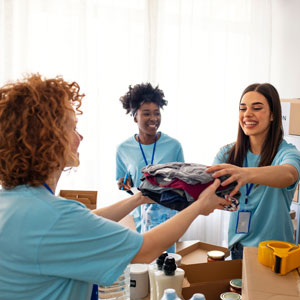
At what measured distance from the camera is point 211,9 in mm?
3705

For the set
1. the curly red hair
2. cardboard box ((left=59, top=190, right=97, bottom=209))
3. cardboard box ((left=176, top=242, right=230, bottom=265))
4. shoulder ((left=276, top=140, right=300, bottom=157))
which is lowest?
cardboard box ((left=176, top=242, right=230, bottom=265))

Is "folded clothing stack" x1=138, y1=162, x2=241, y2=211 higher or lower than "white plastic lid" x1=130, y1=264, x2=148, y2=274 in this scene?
higher

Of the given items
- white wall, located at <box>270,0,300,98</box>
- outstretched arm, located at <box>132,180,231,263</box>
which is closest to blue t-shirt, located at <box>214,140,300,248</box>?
outstretched arm, located at <box>132,180,231,263</box>

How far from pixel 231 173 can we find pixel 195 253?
109cm

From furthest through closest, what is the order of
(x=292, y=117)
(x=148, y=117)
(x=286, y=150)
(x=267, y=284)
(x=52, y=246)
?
(x=292, y=117) → (x=148, y=117) → (x=286, y=150) → (x=267, y=284) → (x=52, y=246)

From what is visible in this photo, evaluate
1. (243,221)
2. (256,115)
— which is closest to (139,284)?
(243,221)

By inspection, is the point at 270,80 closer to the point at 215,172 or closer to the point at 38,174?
the point at 215,172

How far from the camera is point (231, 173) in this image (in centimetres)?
130

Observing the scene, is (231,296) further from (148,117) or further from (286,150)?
(148,117)

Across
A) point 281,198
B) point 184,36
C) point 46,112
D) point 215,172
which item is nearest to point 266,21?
point 184,36

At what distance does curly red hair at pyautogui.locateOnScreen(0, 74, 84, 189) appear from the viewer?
94 centimetres

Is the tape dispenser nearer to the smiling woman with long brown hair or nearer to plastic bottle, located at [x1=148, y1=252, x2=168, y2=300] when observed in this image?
plastic bottle, located at [x1=148, y1=252, x2=168, y2=300]

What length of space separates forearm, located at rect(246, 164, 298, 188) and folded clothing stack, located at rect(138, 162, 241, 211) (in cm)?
14

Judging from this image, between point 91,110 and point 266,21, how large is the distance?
1.98 meters
